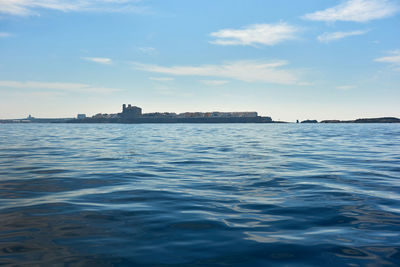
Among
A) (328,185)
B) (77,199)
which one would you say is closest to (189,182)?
(77,199)

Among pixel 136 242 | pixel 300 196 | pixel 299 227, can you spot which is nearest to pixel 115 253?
pixel 136 242

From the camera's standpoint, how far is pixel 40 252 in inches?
175

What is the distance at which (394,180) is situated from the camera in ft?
34.7

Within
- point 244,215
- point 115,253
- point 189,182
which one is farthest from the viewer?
point 189,182

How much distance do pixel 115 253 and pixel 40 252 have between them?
1.20 m

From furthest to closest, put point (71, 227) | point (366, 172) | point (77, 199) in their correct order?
point (366, 172) < point (77, 199) < point (71, 227)

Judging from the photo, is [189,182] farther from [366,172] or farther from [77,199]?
[366,172]

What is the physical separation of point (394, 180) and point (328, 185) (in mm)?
3120

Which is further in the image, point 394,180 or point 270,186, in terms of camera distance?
point 394,180

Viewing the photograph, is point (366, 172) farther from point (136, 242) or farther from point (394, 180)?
point (136, 242)

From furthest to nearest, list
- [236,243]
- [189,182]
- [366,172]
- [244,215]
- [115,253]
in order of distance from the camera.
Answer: [366,172]
[189,182]
[244,215]
[236,243]
[115,253]

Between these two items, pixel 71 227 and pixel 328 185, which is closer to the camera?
pixel 71 227

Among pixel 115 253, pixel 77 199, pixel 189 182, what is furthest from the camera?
pixel 189 182

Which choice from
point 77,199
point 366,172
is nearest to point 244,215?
point 77,199
